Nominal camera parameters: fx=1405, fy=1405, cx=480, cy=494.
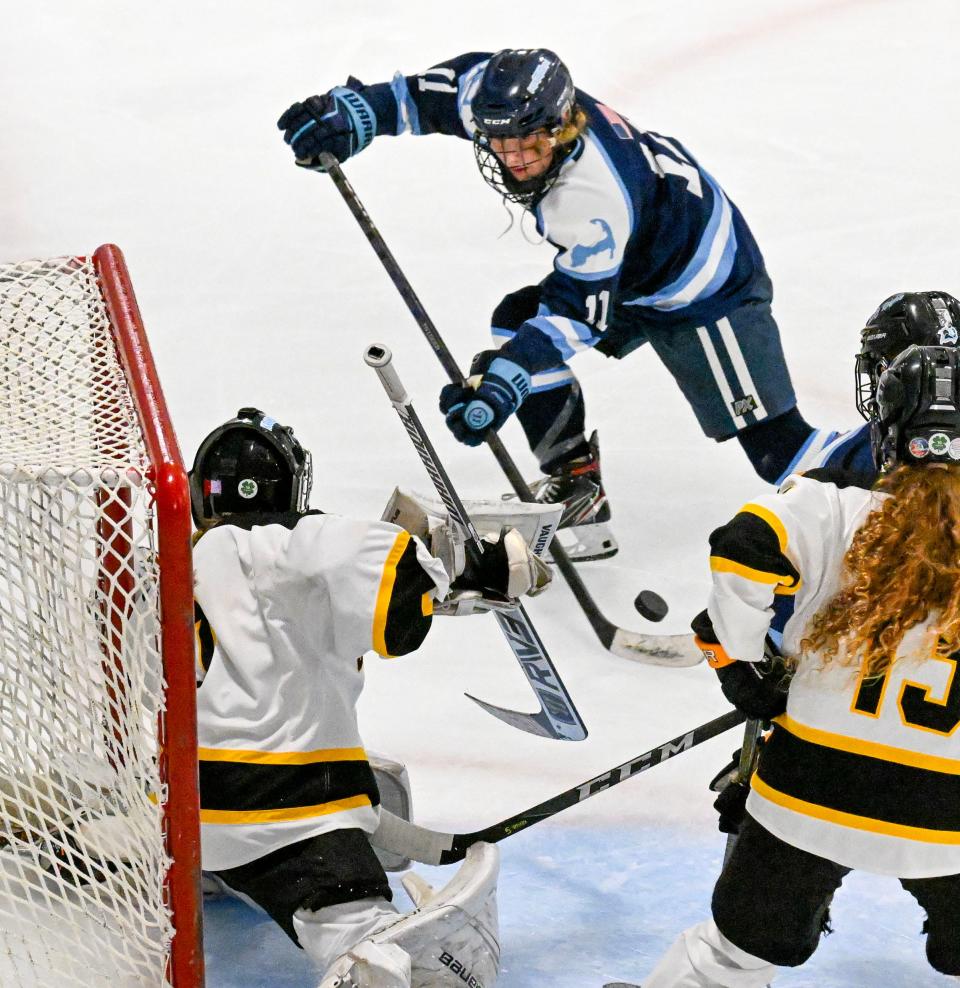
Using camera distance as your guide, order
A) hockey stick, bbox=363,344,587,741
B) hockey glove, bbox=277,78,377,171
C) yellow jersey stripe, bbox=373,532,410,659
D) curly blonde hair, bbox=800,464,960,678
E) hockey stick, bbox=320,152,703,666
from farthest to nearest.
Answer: hockey glove, bbox=277,78,377,171, hockey stick, bbox=320,152,703,666, hockey stick, bbox=363,344,587,741, yellow jersey stripe, bbox=373,532,410,659, curly blonde hair, bbox=800,464,960,678

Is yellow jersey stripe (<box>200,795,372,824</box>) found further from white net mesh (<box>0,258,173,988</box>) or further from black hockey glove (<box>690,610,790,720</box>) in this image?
black hockey glove (<box>690,610,790,720</box>)

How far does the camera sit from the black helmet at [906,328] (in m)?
1.97

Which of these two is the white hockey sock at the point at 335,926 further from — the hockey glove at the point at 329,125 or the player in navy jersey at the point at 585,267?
the hockey glove at the point at 329,125

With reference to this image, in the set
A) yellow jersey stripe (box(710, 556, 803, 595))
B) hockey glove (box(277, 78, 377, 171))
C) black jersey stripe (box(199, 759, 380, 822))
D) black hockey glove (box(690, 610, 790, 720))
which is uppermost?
hockey glove (box(277, 78, 377, 171))

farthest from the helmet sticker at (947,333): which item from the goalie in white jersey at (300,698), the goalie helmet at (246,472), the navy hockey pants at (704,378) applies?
the navy hockey pants at (704,378)

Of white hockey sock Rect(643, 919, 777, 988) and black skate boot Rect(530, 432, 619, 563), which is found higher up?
black skate boot Rect(530, 432, 619, 563)

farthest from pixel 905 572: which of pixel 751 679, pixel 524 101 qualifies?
pixel 524 101

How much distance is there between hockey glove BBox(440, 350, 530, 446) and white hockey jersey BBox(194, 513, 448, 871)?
1.35 m

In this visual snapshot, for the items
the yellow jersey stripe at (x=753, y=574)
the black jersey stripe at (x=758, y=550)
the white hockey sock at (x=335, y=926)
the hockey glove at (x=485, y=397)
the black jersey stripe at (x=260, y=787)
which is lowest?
the white hockey sock at (x=335, y=926)

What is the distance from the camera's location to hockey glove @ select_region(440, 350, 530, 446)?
3.19m

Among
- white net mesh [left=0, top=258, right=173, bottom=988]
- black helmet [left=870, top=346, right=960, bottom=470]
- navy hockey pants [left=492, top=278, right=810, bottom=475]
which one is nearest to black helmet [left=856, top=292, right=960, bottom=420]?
black helmet [left=870, top=346, right=960, bottom=470]

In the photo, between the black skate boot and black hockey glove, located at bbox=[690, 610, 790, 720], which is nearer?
black hockey glove, located at bbox=[690, 610, 790, 720]

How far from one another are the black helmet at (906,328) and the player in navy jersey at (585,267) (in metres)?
1.20

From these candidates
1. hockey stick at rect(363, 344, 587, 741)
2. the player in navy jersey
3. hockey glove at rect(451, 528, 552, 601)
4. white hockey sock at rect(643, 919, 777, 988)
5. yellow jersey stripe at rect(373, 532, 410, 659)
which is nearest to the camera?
white hockey sock at rect(643, 919, 777, 988)
